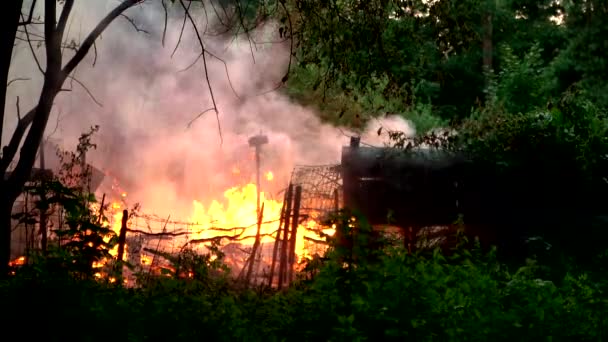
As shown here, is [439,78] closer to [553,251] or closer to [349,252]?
[349,252]

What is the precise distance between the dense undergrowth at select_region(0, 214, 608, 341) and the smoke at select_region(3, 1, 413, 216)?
2319 centimetres

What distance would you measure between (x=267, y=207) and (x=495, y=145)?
28.5ft

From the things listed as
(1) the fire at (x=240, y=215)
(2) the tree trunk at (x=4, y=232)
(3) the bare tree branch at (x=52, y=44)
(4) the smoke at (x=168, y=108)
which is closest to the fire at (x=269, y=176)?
(4) the smoke at (x=168, y=108)

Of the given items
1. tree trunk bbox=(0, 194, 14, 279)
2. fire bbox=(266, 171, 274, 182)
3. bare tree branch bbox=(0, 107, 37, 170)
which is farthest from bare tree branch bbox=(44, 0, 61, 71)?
fire bbox=(266, 171, 274, 182)

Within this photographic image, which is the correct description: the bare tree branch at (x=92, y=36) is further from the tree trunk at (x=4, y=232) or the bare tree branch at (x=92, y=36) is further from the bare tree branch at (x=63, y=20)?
the tree trunk at (x=4, y=232)

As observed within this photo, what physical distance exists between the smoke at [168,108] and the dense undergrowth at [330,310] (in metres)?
23.2

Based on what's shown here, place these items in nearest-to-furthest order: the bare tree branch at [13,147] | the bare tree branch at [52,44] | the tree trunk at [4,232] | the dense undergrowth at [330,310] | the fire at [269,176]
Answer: the dense undergrowth at [330,310]
the tree trunk at [4,232]
the bare tree branch at [13,147]
the bare tree branch at [52,44]
the fire at [269,176]

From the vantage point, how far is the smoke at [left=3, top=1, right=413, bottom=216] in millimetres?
30859

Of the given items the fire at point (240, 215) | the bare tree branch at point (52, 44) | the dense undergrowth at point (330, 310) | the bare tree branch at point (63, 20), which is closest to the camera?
the dense undergrowth at point (330, 310)

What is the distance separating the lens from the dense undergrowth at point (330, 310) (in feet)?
17.5

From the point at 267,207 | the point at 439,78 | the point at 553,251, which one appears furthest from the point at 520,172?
the point at 267,207

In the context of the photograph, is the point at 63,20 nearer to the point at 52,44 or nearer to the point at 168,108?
the point at 52,44

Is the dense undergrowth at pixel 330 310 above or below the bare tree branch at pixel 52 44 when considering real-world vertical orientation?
below

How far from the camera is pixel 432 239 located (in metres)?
14.0
